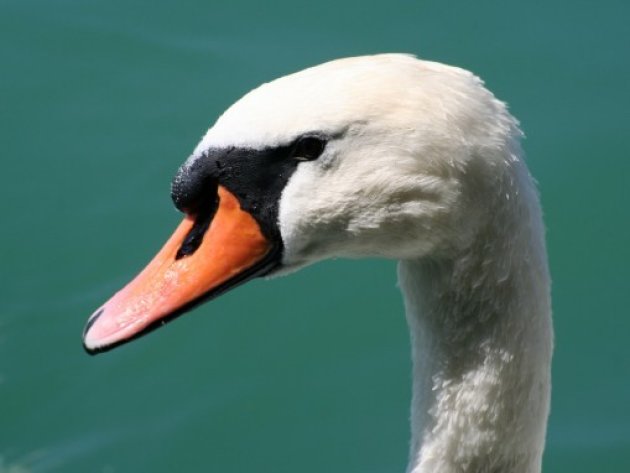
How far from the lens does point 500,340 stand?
3.19 m

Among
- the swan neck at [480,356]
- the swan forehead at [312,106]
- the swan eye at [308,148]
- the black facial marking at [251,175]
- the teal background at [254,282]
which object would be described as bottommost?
the swan neck at [480,356]

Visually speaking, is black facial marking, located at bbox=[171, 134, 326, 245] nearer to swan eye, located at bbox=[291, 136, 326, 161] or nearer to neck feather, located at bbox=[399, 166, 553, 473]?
swan eye, located at bbox=[291, 136, 326, 161]

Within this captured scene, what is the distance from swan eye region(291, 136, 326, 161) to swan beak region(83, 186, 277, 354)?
0.67 feet

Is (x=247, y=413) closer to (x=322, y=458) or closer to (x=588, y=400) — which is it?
(x=322, y=458)

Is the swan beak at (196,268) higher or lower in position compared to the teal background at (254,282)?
lower

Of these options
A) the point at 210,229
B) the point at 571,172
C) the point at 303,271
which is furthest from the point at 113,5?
the point at 210,229

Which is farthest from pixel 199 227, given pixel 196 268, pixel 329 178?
pixel 329 178

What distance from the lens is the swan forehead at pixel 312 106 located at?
9.44 feet

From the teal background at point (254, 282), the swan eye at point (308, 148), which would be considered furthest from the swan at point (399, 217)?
the teal background at point (254, 282)

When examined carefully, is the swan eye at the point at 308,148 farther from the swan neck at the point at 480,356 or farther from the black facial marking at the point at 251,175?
the swan neck at the point at 480,356

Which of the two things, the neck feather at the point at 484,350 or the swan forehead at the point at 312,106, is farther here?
the neck feather at the point at 484,350

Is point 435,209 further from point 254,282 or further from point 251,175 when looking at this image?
point 254,282

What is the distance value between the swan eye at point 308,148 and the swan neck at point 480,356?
39 centimetres

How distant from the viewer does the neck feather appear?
308 cm
